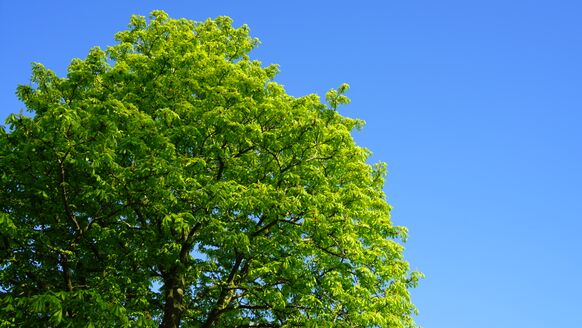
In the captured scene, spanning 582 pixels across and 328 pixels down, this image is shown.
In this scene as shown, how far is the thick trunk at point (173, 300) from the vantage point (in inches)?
826

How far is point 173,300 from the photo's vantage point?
69.4 ft

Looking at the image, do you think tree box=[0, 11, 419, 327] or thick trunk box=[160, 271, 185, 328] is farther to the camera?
thick trunk box=[160, 271, 185, 328]

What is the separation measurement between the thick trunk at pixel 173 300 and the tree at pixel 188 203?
0.05 m

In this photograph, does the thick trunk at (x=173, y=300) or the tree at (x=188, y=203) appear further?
the thick trunk at (x=173, y=300)

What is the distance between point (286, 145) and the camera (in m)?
21.8

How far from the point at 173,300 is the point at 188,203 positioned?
4.65 meters

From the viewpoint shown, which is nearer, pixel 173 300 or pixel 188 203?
pixel 188 203

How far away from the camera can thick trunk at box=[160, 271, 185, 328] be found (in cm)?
2098

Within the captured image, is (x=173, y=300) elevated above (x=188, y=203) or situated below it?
below

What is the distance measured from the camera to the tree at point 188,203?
1747 cm

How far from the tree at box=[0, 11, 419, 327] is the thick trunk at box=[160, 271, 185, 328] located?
0.18ft

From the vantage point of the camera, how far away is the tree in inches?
688

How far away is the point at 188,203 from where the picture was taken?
19.0m

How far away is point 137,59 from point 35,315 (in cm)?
1051
